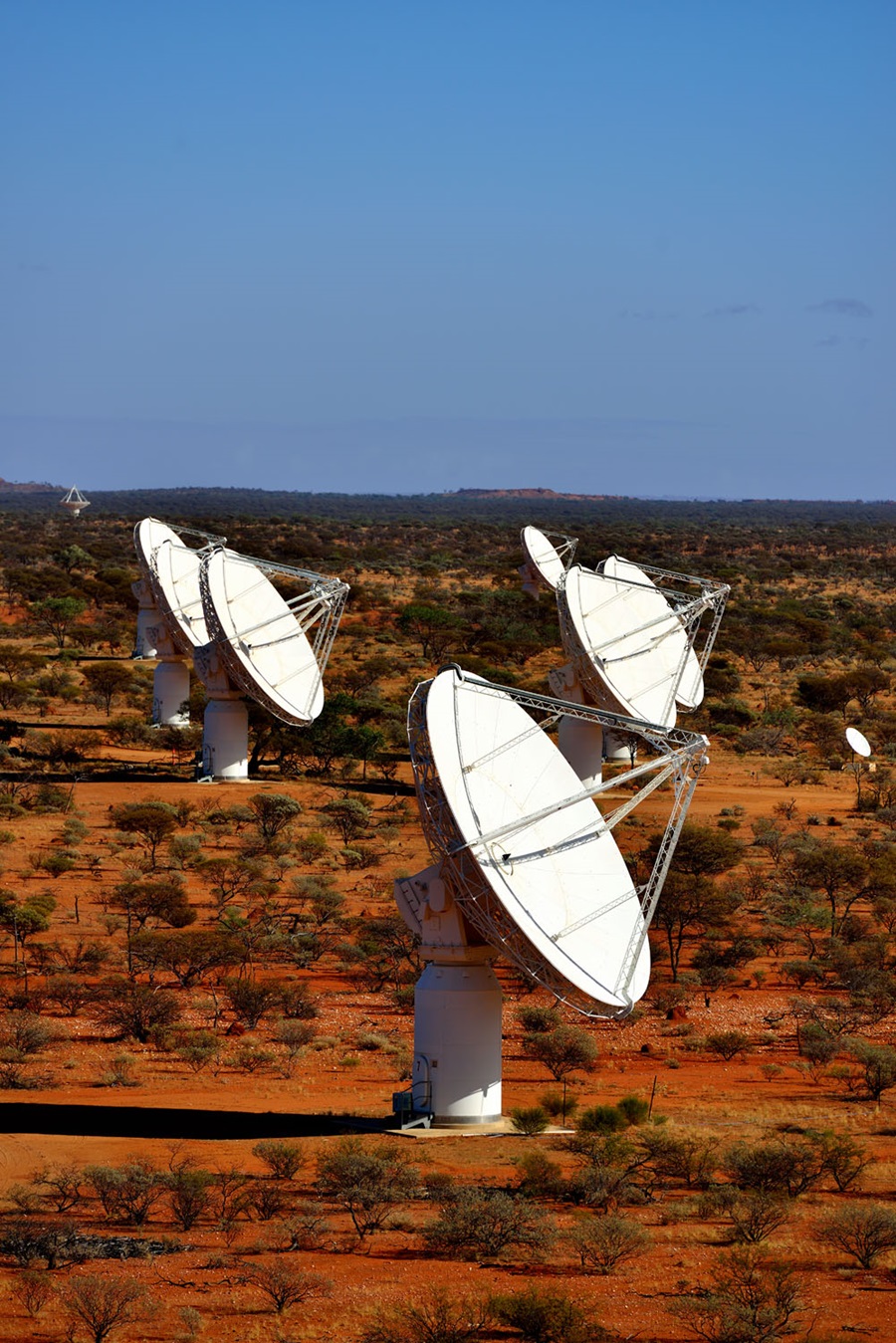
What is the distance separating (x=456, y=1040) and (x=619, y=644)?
1068 inches

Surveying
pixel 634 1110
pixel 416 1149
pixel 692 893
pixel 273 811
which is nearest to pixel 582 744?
pixel 273 811

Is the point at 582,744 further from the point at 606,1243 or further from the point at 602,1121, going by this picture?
the point at 606,1243

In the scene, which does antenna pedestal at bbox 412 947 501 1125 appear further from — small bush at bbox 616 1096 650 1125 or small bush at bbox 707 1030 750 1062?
small bush at bbox 707 1030 750 1062

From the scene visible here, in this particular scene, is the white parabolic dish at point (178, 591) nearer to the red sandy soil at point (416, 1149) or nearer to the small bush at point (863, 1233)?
the red sandy soil at point (416, 1149)

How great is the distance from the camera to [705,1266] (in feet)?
67.6

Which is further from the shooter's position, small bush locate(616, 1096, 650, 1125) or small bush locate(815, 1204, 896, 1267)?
small bush locate(616, 1096, 650, 1125)

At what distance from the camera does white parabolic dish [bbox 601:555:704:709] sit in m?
54.0

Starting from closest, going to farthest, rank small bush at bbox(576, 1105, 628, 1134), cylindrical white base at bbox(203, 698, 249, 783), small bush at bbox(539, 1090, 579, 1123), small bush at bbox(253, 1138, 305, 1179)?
small bush at bbox(253, 1138, 305, 1179) < small bush at bbox(576, 1105, 628, 1134) < small bush at bbox(539, 1090, 579, 1123) < cylindrical white base at bbox(203, 698, 249, 783)

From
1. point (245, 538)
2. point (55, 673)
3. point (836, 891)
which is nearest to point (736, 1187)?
point (836, 891)

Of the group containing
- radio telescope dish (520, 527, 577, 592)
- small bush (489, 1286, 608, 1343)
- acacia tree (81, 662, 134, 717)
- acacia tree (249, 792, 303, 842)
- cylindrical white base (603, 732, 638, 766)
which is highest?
radio telescope dish (520, 527, 577, 592)

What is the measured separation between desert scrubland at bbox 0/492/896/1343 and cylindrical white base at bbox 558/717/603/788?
2.62 meters

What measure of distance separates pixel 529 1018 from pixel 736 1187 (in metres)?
10.5

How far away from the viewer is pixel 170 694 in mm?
65062

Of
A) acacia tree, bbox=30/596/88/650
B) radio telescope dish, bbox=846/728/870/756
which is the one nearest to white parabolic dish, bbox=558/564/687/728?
radio telescope dish, bbox=846/728/870/756
